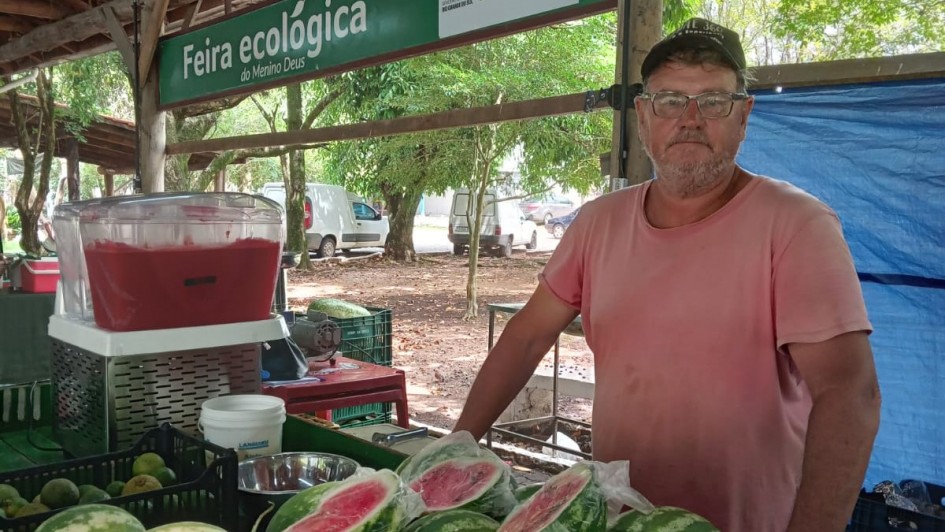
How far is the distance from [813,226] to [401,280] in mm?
17700

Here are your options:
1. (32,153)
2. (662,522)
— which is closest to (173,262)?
(662,522)

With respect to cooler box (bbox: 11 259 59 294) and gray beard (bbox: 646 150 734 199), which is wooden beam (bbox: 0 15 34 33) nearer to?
cooler box (bbox: 11 259 59 294)

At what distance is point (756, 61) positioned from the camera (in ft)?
62.6

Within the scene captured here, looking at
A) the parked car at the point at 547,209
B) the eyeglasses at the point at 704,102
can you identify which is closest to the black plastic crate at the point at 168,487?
the eyeglasses at the point at 704,102

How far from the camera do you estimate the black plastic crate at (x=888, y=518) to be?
9.04ft

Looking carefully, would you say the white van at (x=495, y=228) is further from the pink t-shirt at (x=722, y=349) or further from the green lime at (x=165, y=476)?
the green lime at (x=165, y=476)

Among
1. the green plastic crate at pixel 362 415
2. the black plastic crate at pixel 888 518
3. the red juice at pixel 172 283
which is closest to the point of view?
the red juice at pixel 172 283

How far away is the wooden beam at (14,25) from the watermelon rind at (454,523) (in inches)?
299

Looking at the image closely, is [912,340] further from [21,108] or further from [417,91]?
[21,108]

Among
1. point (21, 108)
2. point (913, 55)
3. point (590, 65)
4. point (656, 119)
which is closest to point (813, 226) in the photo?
point (656, 119)

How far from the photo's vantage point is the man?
1.74 m

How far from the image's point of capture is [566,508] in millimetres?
1222

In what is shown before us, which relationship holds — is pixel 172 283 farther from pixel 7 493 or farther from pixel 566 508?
pixel 566 508

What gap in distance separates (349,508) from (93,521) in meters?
0.42
